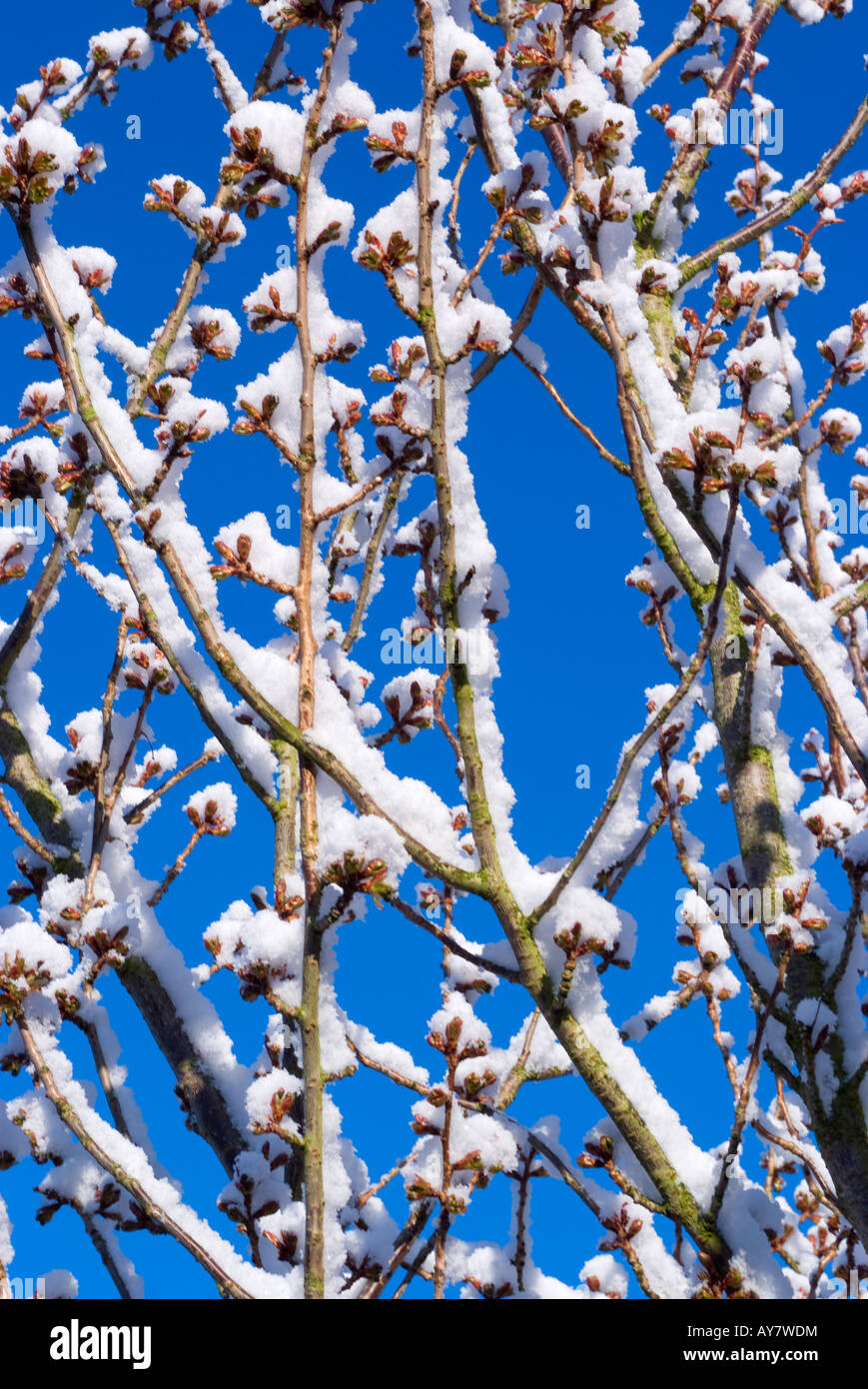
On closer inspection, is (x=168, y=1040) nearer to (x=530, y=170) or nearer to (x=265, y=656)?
(x=265, y=656)

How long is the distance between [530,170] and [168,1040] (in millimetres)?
2224

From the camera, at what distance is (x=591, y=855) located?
203 cm

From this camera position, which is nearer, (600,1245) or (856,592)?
(600,1245)

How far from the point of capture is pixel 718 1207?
1988mm

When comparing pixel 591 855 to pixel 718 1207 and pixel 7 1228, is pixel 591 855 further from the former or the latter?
pixel 7 1228

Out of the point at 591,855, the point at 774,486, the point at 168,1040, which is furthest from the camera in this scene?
the point at 168,1040

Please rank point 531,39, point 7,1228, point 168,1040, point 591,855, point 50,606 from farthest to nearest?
point 50,606, point 531,39, point 168,1040, point 7,1228, point 591,855

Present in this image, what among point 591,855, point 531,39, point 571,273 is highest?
point 531,39

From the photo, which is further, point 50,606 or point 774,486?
point 50,606

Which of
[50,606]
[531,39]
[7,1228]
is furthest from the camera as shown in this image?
[50,606]

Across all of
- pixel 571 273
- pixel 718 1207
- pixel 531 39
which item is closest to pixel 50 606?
pixel 571 273

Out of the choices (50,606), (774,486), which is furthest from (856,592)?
(50,606)

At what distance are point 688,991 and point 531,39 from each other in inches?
106

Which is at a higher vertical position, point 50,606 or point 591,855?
point 50,606
